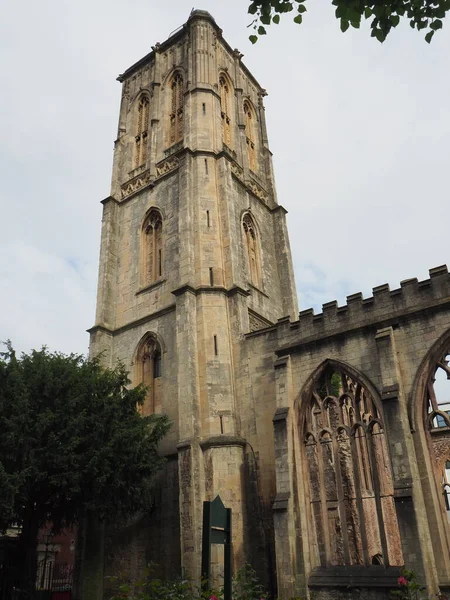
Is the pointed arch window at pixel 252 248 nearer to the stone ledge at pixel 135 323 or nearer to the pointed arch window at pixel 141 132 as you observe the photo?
the stone ledge at pixel 135 323

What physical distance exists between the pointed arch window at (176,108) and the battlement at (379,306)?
40.3 feet

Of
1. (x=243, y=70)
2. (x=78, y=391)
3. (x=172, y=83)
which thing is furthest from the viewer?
(x=243, y=70)

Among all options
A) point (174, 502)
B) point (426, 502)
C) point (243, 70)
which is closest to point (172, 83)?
point (243, 70)

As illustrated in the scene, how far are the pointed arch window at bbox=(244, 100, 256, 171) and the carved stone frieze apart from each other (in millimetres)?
5279

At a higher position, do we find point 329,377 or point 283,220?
point 283,220

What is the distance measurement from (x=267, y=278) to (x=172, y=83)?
11.3 m

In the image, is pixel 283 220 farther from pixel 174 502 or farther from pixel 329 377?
pixel 174 502

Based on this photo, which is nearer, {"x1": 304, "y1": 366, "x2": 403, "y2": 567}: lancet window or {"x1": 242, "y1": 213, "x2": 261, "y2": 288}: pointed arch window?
{"x1": 304, "y1": 366, "x2": 403, "y2": 567}: lancet window

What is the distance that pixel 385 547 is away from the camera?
13.2 metres

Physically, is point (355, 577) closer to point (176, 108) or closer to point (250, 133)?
point (176, 108)

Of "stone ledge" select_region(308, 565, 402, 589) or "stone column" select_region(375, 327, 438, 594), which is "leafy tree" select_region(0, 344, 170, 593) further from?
"stone column" select_region(375, 327, 438, 594)

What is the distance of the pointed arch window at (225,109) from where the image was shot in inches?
1013

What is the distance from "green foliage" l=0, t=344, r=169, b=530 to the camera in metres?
13.9

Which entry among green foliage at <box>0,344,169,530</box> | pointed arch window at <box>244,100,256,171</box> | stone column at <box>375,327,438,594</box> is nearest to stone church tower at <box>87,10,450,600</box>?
stone column at <box>375,327,438,594</box>
